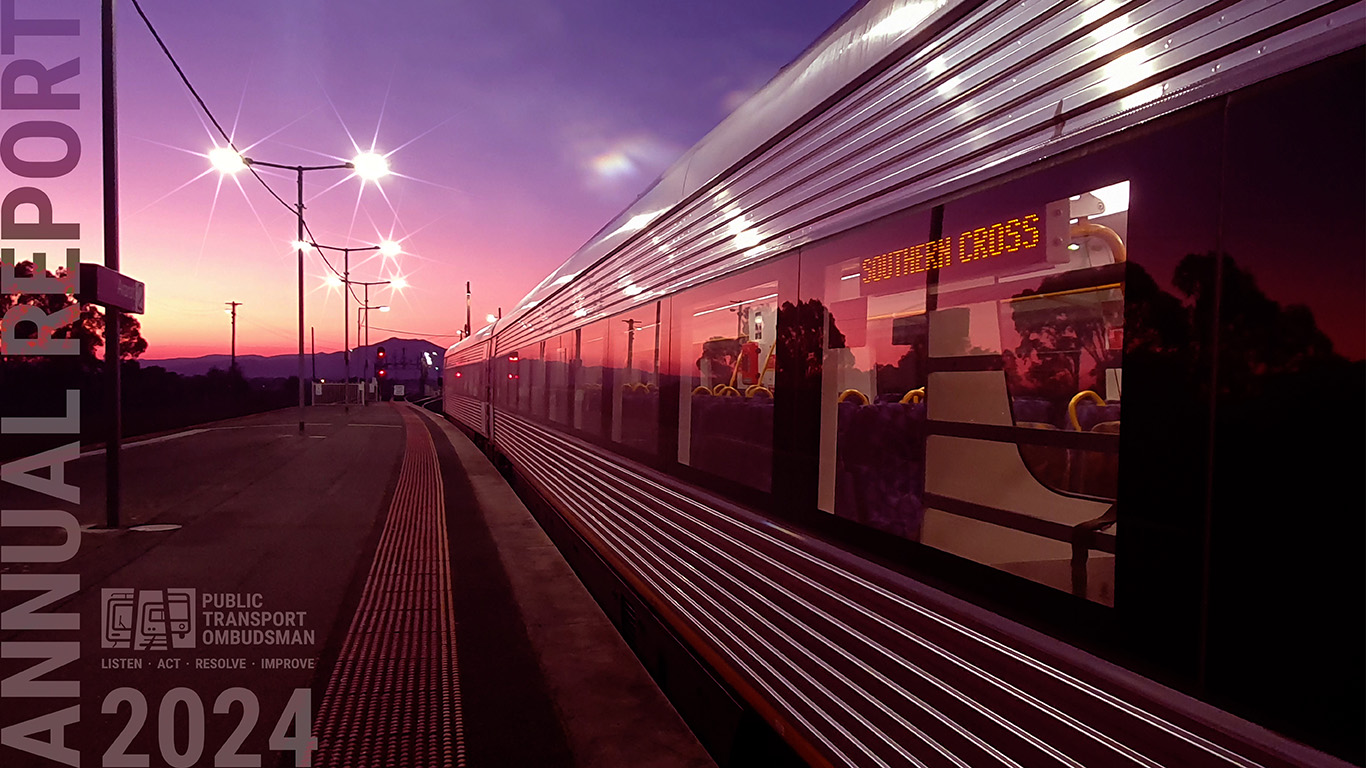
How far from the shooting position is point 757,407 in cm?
298

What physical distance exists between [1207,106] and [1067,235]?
1.34 ft

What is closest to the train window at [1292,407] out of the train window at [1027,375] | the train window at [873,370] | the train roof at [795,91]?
the train window at [1027,375]

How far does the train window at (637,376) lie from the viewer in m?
4.18

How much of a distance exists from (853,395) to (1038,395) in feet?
1.77

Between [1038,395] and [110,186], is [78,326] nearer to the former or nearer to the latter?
[110,186]

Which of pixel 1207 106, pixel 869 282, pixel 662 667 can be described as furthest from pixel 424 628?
pixel 1207 106

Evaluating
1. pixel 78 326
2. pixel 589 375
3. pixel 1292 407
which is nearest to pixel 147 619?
pixel 589 375

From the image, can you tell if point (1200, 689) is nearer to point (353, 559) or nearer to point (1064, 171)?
point (1064, 171)

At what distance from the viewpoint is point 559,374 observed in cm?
700

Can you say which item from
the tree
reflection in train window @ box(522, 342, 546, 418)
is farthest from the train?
the tree

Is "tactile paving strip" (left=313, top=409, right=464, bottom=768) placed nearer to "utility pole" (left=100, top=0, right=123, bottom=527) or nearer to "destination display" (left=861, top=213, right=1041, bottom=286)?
"destination display" (left=861, top=213, right=1041, bottom=286)

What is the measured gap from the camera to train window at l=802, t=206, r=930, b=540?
6.73 ft

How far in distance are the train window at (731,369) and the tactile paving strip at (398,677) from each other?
1783mm

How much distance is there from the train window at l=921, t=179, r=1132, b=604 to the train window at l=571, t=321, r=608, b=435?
11.7 feet
